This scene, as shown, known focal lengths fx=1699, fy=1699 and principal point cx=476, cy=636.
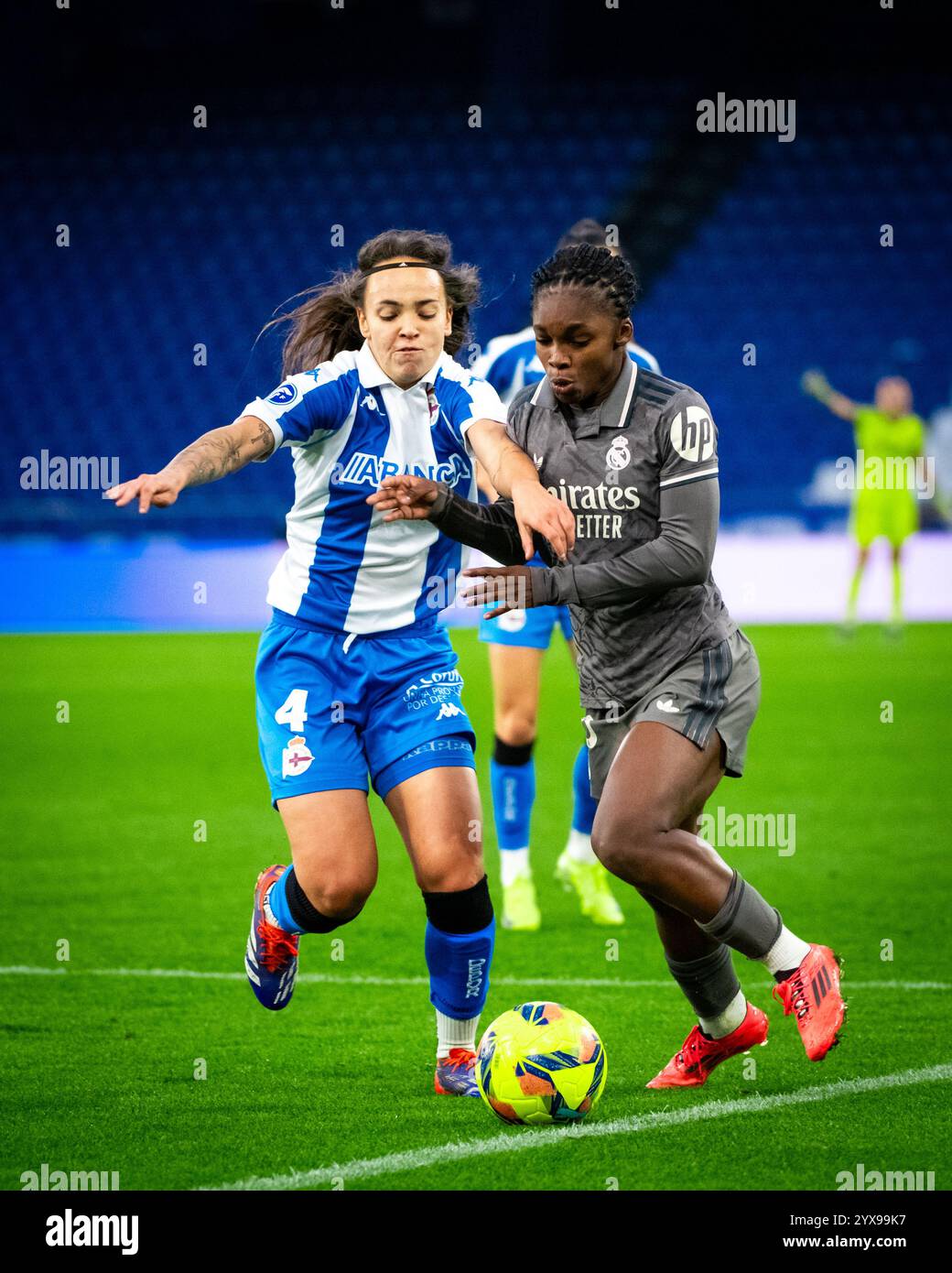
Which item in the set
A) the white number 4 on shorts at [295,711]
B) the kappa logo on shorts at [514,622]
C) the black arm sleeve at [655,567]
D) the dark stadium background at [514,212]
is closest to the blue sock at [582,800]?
the kappa logo on shorts at [514,622]

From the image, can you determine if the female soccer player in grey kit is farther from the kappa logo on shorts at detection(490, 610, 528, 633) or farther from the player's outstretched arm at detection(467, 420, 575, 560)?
the kappa logo on shorts at detection(490, 610, 528, 633)

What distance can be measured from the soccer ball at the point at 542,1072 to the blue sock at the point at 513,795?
2.68 metres

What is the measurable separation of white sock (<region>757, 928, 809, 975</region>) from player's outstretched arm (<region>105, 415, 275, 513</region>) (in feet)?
5.90

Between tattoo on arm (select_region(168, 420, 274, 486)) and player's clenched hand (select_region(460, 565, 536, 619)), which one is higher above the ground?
tattoo on arm (select_region(168, 420, 274, 486))

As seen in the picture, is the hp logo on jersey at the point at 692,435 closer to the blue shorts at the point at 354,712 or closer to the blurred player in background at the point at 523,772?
the blue shorts at the point at 354,712

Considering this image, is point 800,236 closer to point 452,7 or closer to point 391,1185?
point 452,7

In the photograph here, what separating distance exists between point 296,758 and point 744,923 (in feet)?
4.12

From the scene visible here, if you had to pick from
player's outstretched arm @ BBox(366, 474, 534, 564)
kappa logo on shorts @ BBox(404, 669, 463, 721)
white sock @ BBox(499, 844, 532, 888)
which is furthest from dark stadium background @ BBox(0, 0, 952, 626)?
player's outstretched arm @ BBox(366, 474, 534, 564)

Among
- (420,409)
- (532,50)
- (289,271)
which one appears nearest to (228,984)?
(420,409)

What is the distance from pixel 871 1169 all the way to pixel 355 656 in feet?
6.08

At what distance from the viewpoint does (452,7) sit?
86.4 feet

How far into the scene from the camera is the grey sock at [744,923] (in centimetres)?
422

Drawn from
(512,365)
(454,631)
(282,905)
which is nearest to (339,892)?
(282,905)

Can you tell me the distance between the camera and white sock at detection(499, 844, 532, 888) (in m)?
6.98
